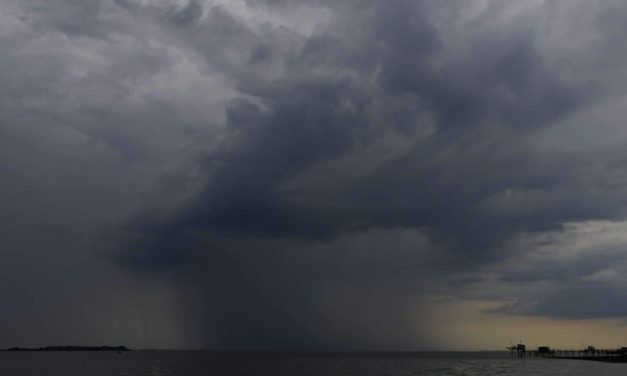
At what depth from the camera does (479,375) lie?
126m

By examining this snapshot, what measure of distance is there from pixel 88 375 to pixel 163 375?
62.3 feet

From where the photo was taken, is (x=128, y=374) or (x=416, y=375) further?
(x=128, y=374)

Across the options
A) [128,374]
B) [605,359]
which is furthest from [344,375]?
[605,359]

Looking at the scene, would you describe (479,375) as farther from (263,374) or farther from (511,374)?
(263,374)

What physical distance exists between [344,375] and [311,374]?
9.65 metres

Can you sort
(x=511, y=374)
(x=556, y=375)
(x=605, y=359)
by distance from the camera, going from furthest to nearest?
(x=605, y=359) < (x=511, y=374) < (x=556, y=375)

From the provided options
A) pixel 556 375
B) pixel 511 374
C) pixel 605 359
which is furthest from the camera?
pixel 605 359

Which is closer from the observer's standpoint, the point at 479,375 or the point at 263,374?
the point at 479,375

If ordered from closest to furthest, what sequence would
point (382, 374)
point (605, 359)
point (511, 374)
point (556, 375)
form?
point (556, 375) < point (511, 374) < point (382, 374) < point (605, 359)

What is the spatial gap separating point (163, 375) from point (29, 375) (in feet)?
106

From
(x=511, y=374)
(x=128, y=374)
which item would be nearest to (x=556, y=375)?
(x=511, y=374)

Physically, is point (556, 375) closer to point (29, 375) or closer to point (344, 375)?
point (344, 375)

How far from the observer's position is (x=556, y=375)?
118188 mm

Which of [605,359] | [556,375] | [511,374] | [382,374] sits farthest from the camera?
[605,359]
